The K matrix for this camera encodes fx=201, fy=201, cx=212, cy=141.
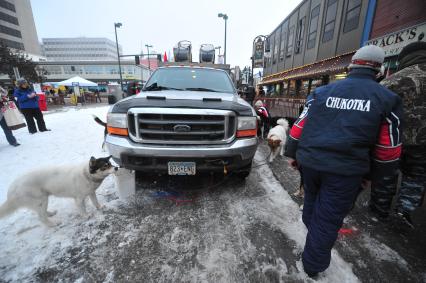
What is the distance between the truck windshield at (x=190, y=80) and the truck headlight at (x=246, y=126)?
4.39ft

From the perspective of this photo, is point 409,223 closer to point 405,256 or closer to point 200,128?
point 405,256

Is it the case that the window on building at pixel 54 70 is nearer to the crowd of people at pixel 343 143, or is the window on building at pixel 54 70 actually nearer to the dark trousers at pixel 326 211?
the crowd of people at pixel 343 143

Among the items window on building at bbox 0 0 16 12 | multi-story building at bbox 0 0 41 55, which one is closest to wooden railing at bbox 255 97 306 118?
multi-story building at bbox 0 0 41 55

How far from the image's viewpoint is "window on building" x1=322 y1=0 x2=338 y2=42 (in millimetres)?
12626

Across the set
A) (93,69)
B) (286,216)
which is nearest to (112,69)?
(93,69)

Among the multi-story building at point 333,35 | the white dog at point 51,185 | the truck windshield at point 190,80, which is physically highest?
the multi-story building at point 333,35

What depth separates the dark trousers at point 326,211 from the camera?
1.65 metres

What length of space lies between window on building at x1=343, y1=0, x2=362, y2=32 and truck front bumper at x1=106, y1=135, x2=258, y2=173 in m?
12.5

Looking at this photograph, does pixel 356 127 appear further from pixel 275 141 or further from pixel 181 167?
pixel 275 141

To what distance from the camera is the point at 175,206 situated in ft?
10.1

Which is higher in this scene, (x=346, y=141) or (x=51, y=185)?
(x=346, y=141)

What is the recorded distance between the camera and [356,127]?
1523 millimetres

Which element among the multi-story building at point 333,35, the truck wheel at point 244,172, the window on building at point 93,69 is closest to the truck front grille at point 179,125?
the truck wheel at point 244,172

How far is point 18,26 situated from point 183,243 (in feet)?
306
